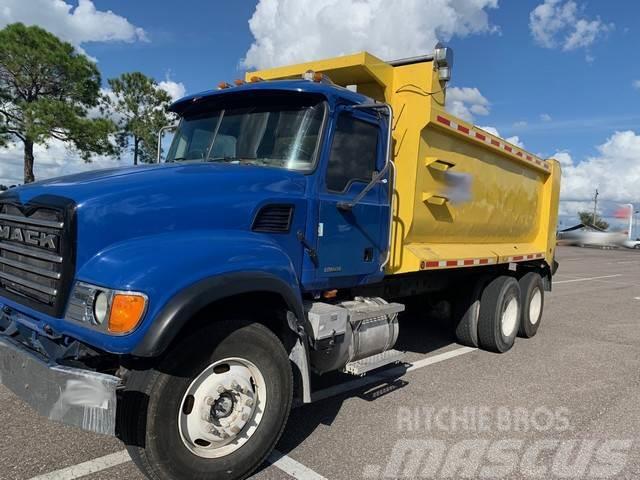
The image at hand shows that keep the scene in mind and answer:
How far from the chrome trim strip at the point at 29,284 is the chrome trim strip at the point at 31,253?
17 centimetres

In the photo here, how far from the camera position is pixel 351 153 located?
4.38m

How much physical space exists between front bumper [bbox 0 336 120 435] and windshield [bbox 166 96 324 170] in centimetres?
195

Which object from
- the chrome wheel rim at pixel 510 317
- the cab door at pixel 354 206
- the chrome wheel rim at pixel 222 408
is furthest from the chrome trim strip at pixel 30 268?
the chrome wheel rim at pixel 510 317

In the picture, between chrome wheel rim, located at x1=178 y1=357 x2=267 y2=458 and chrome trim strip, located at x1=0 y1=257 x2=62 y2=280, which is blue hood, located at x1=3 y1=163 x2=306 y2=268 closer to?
chrome trim strip, located at x1=0 y1=257 x2=62 y2=280

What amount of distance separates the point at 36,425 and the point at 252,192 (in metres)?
2.39

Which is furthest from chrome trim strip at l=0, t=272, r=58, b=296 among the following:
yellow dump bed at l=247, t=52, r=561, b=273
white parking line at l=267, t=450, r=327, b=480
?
yellow dump bed at l=247, t=52, r=561, b=273

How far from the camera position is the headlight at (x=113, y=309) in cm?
276

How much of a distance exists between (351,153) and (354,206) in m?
0.44

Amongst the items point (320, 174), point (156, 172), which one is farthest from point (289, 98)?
point (156, 172)

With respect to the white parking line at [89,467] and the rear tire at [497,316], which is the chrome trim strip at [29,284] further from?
the rear tire at [497,316]

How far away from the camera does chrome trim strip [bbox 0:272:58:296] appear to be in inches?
119

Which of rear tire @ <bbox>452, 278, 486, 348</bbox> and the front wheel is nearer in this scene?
the front wheel

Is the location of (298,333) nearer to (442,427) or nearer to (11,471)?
(442,427)

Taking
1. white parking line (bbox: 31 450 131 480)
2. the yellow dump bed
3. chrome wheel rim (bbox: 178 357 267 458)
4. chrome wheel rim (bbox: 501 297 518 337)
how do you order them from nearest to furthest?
chrome wheel rim (bbox: 178 357 267 458) → white parking line (bbox: 31 450 131 480) → the yellow dump bed → chrome wheel rim (bbox: 501 297 518 337)
